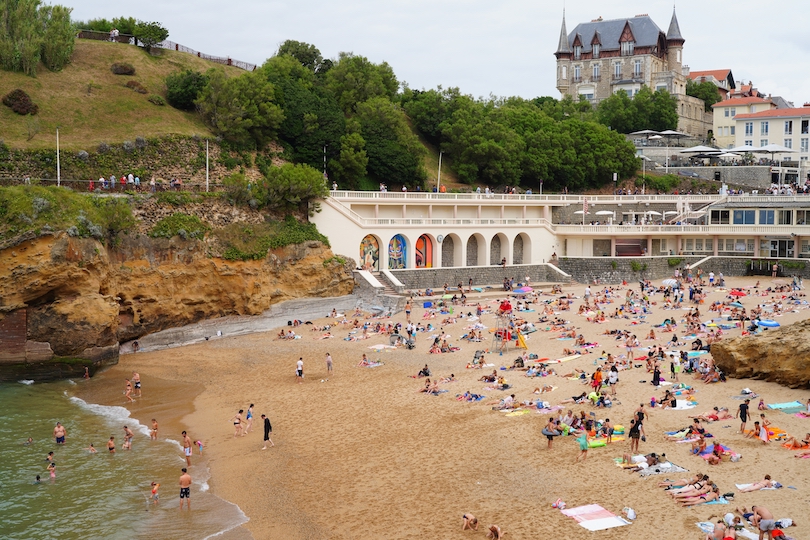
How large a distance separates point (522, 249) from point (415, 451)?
3677cm

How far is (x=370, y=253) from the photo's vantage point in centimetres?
4928

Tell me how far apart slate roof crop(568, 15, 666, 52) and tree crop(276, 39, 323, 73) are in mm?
46059

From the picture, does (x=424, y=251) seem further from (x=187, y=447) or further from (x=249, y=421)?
(x=187, y=447)

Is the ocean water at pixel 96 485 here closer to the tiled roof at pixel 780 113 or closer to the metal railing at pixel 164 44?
the metal railing at pixel 164 44

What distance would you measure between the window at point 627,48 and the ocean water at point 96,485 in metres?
86.4

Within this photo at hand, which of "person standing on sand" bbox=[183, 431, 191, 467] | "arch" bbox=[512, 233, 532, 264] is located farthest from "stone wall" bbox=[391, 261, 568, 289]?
"person standing on sand" bbox=[183, 431, 191, 467]

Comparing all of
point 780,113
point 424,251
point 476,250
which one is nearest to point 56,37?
point 424,251

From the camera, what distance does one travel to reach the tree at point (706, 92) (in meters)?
101

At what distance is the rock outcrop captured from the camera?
993 inches

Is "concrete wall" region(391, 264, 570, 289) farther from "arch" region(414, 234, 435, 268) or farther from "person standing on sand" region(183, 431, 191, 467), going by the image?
"person standing on sand" region(183, 431, 191, 467)

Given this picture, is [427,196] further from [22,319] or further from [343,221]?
[22,319]

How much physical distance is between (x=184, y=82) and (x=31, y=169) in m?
14.5

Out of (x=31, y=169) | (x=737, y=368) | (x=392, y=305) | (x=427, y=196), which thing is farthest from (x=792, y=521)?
(x=31, y=169)

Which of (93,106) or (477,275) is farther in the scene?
(93,106)
